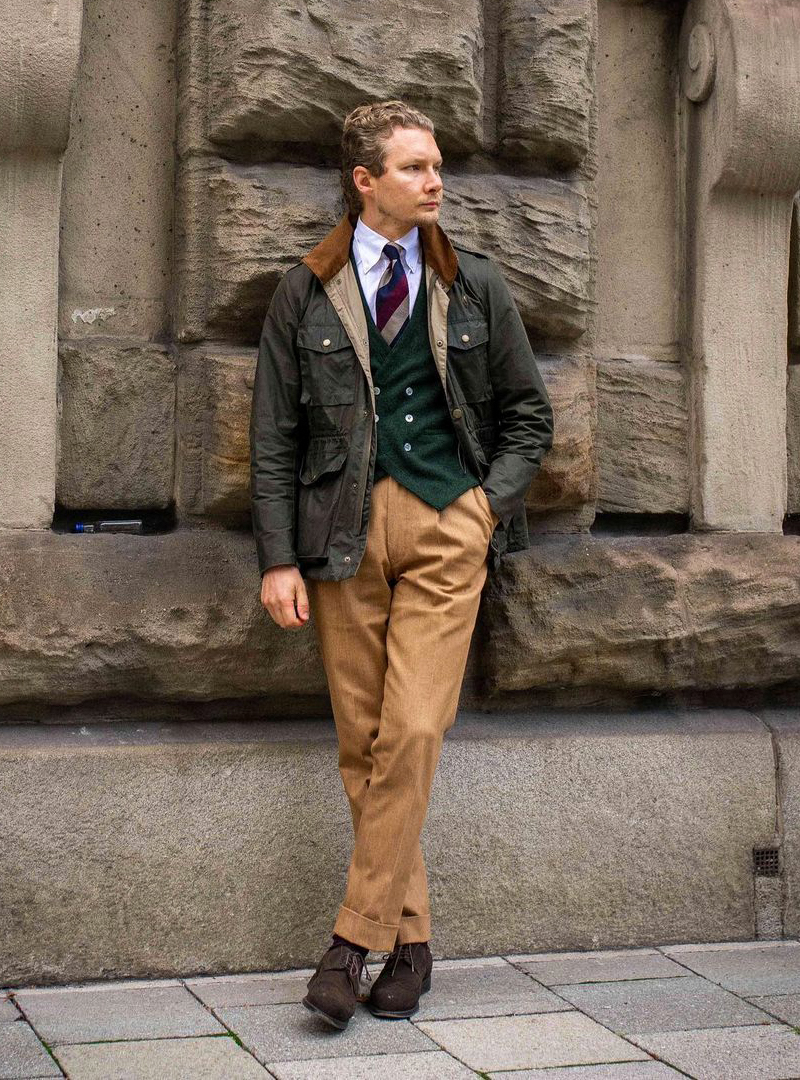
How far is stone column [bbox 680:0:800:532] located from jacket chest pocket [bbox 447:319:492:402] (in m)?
0.96

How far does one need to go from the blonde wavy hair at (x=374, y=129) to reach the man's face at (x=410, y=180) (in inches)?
0.6

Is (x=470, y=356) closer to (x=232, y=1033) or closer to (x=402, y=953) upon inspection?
(x=402, y=953)

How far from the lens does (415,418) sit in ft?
11.4

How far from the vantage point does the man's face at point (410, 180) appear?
344 cm

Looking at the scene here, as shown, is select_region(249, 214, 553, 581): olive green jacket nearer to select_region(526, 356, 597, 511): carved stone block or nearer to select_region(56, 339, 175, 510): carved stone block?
select_region(526, 356, 597, 511): carved stone block

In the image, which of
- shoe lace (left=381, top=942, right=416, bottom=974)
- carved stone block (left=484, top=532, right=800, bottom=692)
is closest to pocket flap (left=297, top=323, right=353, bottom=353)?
carved stone block (left=484, top=532, right=800, bottom=692)

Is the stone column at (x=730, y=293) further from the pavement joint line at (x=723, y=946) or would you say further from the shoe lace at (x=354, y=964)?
the shoe lace at (x=354, y=964)

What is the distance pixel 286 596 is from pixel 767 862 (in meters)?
1.65

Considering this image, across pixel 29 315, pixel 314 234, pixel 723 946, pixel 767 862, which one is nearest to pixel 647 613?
pixel 767 862

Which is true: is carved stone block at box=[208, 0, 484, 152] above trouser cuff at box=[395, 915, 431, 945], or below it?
above

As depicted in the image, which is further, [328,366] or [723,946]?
[723,946]

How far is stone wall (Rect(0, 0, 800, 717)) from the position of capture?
3719 millimetres

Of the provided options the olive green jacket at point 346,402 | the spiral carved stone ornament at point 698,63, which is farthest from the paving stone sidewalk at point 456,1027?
the spiral carved stone ornament at point 698,63

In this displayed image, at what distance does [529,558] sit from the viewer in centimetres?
397
